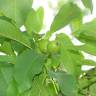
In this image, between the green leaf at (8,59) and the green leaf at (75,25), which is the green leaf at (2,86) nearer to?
the green leaf at (8,59)

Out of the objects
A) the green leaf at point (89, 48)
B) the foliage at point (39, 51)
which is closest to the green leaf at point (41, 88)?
the foliage at point (39, 51)

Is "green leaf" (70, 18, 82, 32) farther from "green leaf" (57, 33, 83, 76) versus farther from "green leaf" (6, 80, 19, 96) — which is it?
"green leaf" (6, 80, 19, 96)

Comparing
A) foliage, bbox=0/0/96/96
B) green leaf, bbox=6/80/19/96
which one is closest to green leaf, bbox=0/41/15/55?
foliage, bbox=0/0/96/96

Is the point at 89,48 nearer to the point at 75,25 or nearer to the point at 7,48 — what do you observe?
the point at 75,25

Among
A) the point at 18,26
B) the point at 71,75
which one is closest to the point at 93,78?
the point at 71,75

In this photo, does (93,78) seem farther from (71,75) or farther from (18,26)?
(18,26)

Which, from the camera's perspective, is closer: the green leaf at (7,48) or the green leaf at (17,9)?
the green leaf at (17,9)

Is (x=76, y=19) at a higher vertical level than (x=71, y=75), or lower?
higher
